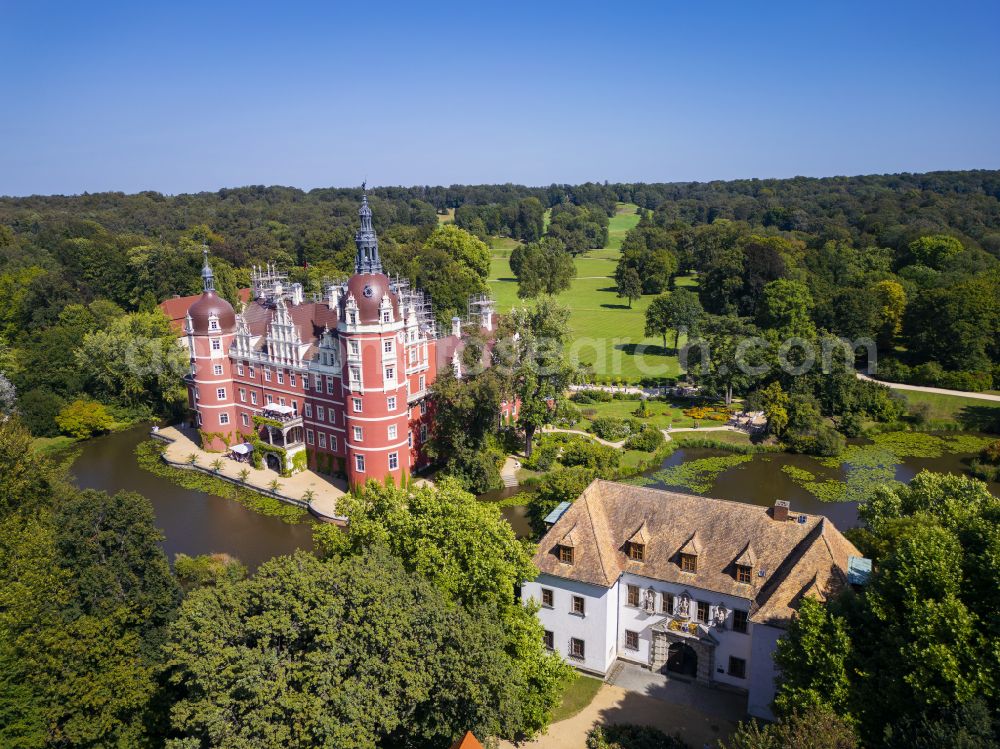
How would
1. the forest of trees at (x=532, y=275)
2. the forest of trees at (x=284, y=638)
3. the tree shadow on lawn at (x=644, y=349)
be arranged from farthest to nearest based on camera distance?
the tree shadow on lawn at (x=644, y=349) → the forest of trees at (x=532, y=275) → the forest of trees at (x=284, y=638)

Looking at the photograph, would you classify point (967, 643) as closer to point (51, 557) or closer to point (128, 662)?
point (128, 662)

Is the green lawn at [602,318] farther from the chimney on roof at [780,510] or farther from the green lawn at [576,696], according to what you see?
the green lawn at [576,696]

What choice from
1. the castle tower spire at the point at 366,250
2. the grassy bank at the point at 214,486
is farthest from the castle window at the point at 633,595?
the castle tower spire at the point at 366,250

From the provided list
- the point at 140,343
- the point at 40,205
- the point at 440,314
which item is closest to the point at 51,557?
the point at 140,343

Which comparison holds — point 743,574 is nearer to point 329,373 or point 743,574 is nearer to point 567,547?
point 567,547

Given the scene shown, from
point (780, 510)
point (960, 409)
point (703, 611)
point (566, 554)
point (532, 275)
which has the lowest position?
point (960, 409)

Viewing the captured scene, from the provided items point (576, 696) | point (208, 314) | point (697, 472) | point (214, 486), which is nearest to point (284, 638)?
point (576, 696)

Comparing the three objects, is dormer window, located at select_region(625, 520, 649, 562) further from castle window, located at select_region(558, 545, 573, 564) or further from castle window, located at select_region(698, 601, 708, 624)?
castle window, located at select_region(698, 601, 708, 624)
